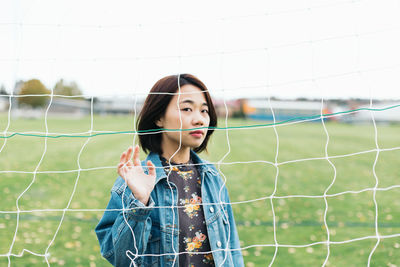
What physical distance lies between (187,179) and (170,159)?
0.11 meters

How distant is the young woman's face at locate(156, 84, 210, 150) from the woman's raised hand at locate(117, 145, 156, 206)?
246 mm

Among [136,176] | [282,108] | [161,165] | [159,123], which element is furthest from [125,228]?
[282,108]

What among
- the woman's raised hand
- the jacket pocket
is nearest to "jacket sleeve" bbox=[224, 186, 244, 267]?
the jacket pocket

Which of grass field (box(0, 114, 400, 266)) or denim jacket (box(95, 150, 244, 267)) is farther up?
denim jacket (box(95, 150, 244, 267))

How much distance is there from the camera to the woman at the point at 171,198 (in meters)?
1.46

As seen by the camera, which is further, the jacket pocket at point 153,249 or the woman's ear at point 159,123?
the woman's ear at point 159,123

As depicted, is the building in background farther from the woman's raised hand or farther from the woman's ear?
the woman's raised hand

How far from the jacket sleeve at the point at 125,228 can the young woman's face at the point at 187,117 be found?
0.95ft

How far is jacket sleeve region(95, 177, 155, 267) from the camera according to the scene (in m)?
1.44

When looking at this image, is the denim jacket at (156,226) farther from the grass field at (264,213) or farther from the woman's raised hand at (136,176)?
the grass field at (264,213)

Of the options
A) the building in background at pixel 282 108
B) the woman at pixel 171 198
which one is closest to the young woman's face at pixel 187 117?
the woman at pixel 171 198

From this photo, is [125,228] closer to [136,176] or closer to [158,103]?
[136,176]

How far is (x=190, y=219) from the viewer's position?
5.32ft

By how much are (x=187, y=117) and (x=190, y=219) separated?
403mm
